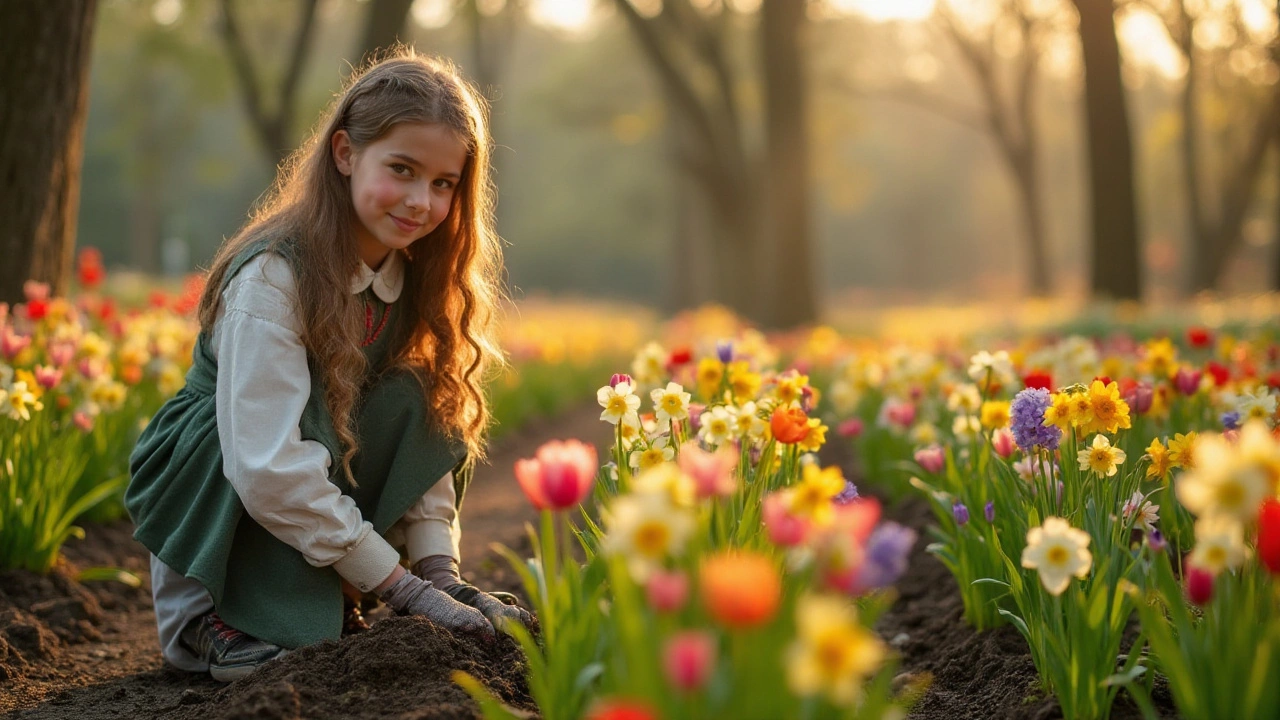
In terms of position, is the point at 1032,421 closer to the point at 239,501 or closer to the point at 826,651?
Result: the point at 826,651

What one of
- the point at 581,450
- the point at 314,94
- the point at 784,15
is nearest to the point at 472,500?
the point at 581,450

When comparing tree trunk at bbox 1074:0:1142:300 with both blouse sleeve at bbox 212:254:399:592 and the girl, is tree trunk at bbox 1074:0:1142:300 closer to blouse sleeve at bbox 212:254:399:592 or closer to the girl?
the girl

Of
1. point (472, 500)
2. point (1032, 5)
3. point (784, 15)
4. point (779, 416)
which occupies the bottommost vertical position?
point (472, 500)

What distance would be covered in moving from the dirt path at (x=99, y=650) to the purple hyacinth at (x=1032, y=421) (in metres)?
1.32

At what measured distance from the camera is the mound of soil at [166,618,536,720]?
1837 mm

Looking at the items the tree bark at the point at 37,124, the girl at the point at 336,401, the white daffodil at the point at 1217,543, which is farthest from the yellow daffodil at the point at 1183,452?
the tree bark at the point at 37,124

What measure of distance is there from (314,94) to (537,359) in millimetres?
12227

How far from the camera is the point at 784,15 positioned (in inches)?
435

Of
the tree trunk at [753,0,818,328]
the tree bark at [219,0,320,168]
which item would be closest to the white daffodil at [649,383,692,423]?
the tree bark at [219,0,320,168]

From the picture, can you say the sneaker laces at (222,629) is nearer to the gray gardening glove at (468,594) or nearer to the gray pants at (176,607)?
the gray pants at (176,607)

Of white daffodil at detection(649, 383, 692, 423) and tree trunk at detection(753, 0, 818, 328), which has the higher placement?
tree trunk at detection(753, 0, 818, 328)

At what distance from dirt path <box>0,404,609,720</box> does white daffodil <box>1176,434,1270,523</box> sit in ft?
4.54

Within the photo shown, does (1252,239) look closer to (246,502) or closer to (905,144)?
(905,144)

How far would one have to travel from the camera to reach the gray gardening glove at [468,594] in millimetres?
2205
